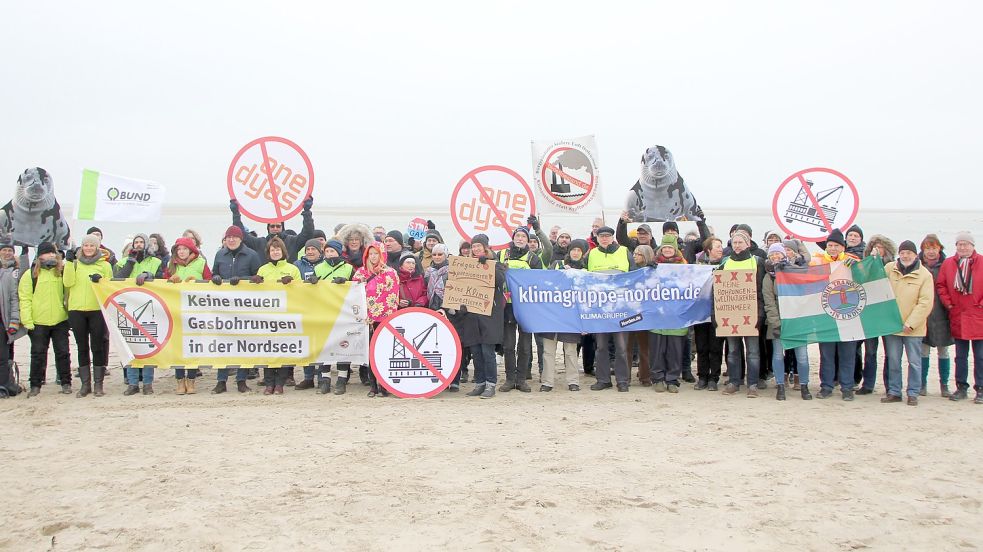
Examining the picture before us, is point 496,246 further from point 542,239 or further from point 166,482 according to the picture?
point 166,482

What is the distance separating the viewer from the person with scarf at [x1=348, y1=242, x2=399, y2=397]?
912 cm

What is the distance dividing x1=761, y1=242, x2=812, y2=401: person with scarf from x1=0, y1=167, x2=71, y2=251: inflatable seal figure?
10.1m

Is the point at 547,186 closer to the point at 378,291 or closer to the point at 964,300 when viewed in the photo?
the point at 378,291

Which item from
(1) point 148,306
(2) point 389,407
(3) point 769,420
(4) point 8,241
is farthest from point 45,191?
(3) point 769,420

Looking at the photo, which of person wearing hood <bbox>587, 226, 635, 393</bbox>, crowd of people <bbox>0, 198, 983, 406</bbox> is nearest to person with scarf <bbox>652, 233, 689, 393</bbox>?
crowd of people <bbox>0, 198, 983, 406</bbox>

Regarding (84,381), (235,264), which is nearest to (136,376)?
(84,381)

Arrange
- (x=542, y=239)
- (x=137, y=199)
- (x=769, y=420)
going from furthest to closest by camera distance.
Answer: (x=137, y=199), (x=542, y=239), (x=769, y=420)

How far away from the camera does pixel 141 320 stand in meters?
9.34

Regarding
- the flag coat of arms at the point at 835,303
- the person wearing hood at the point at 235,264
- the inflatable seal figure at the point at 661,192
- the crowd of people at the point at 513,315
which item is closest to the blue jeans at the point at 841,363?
the crowd of people at the point at 513,315

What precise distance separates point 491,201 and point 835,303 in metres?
4.23

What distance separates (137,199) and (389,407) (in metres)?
7.43

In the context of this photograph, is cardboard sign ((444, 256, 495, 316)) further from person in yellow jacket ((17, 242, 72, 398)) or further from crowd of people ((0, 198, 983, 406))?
person in yellow jacket ((17, 242, 72, 398))

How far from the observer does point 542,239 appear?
1034cm

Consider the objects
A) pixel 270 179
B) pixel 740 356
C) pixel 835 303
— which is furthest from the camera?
pixel 270 179
